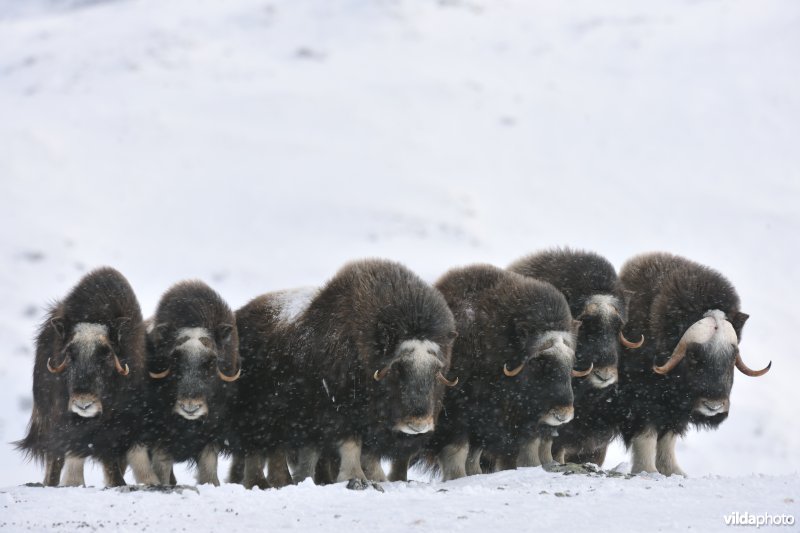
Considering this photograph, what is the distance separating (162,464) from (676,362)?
3.48 m

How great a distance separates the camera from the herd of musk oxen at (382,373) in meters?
6.92

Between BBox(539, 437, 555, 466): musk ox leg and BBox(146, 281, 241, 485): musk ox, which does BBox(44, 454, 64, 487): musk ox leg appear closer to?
BBox(146, 281, 241, 485): musk ox

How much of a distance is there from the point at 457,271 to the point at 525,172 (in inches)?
489

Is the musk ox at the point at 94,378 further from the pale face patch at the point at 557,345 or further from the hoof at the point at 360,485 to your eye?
the pale face patch at the point at 557,345

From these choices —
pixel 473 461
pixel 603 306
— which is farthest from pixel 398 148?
pixel 473 461

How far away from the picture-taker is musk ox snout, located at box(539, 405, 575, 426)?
7.01 meters

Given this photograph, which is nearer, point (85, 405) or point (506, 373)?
point (85, 405)

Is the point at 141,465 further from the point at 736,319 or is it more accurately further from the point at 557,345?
the point at 736,319

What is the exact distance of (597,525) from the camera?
4.80 metres

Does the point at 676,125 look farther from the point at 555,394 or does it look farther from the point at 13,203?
the point at 555,394

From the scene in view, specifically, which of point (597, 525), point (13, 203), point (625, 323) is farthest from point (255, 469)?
point (13, 203)

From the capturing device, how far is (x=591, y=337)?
7.52m

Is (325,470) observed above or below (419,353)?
below

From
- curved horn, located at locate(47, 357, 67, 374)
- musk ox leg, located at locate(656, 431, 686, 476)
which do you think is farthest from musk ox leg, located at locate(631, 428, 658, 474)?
curved horn, located at locate(47, 357, 67, 374)
